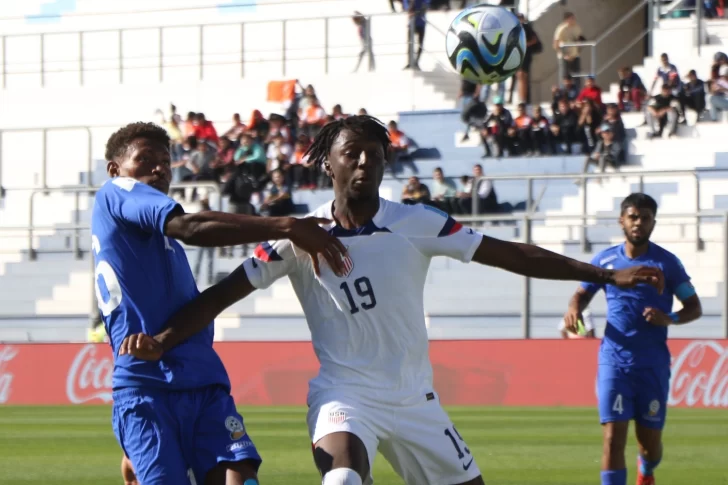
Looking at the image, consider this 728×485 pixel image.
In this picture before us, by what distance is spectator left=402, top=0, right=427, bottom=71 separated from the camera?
29.9 metres

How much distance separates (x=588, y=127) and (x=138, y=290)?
19.3m

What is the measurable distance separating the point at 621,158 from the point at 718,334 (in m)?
5.61

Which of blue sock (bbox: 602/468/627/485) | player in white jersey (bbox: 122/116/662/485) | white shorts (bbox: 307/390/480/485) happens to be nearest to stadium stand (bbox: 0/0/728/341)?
blue sock (bbox: 602/468/627/485)

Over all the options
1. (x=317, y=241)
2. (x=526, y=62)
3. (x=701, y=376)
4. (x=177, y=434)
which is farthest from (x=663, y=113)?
(x=177, y=434)

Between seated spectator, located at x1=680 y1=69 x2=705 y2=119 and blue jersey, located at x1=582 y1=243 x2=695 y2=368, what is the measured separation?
14939 mm

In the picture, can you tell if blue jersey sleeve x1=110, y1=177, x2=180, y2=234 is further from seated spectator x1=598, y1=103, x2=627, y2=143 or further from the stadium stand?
seated spectator x1=598, y1=103, x2=627, y2=143

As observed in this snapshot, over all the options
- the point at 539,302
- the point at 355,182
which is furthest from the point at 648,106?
the point at 355,182

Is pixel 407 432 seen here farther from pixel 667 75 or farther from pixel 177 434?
pixel 667 75

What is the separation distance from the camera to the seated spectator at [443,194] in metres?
22.5

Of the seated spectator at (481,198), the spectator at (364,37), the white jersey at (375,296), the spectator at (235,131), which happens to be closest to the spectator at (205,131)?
the spectator at (235,131)

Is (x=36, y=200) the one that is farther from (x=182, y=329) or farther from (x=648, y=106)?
(x=182, y=329)

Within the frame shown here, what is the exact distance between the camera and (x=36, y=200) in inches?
1145

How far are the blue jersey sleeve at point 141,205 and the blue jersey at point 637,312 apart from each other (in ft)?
15.8

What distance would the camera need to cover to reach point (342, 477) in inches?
224
